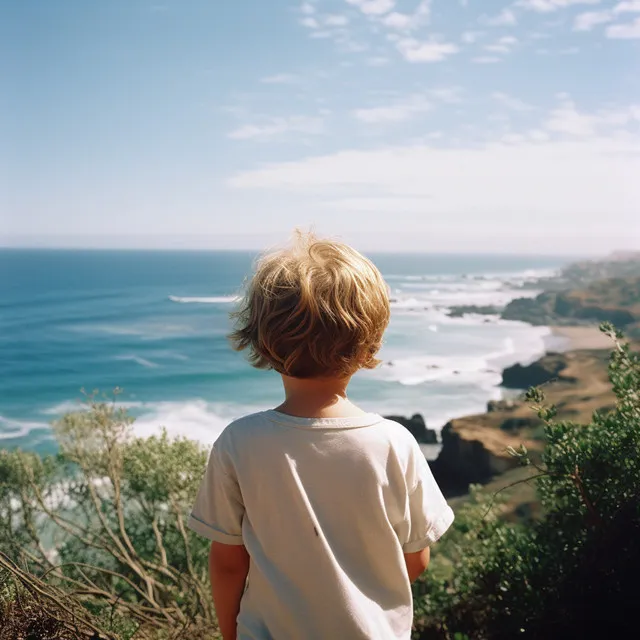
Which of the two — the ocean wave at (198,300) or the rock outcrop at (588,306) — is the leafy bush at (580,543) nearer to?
the rock outcrop at (588,306)

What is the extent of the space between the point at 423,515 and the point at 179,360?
41.6m

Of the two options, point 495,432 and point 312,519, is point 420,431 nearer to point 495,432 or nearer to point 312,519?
point 495,432

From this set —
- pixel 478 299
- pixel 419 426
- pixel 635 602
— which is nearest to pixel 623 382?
pixel 635 602

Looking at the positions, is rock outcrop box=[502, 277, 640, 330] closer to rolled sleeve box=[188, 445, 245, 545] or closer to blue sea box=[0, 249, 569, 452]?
blue sea box=[0, 249, 569, 452]

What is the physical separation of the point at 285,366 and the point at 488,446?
59.0ft

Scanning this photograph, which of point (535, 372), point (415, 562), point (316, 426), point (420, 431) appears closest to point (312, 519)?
point (316, 426)

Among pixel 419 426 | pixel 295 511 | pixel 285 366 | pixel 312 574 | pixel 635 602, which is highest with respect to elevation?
pixel 285 366

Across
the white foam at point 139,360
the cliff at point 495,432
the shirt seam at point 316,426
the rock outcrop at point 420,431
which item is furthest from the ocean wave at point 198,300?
the shirt seam at point 316,426

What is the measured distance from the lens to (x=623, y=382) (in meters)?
2.95

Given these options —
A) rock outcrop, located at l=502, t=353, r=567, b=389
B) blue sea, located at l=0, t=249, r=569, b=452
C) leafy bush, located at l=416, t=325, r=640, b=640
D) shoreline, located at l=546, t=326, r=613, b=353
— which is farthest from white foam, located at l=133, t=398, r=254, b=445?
leafy bush, located at l=416, t=325, r=640, b=640

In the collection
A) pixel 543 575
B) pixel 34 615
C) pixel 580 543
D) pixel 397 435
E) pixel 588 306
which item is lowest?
pixel 588 306

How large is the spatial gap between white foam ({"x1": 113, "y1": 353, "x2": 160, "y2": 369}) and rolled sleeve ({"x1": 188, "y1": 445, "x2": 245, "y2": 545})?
41.2 metres

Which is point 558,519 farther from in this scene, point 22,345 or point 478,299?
point 478,299

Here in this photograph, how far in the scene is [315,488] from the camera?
1360mm
